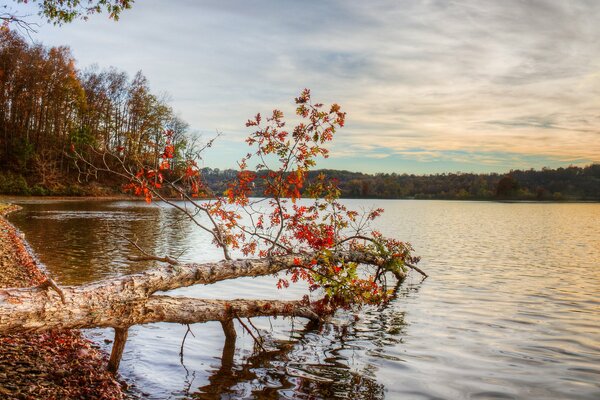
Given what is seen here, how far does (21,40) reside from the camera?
57.6 metres

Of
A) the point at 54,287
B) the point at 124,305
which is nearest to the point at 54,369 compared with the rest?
the point at 124,305

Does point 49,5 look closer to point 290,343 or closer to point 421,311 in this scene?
point 290,343

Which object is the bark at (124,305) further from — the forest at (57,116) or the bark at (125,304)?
the forest at (57,116)

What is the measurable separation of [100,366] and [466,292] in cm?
1206

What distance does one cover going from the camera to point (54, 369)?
6148mm

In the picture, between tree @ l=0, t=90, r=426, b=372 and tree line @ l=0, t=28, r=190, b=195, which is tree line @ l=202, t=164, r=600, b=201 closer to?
tree line @ l=0, t=28, r=190, b=195

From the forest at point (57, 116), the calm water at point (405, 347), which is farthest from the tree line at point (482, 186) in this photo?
the calm water at point (405, 347)

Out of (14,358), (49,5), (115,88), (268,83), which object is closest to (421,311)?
(14,358)

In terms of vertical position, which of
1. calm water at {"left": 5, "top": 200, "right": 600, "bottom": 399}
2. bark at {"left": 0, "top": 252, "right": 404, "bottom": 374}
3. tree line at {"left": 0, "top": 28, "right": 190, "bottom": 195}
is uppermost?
tree line at {"left": 0, "top": 28, "right": 190, "bottom": 195}

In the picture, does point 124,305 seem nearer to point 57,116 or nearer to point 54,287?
point 54,287

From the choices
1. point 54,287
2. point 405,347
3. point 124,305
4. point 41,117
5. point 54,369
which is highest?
point 41,117

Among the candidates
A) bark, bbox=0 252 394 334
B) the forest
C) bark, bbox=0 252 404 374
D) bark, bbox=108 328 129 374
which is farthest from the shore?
the forest

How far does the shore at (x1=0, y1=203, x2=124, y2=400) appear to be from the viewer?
5473mm

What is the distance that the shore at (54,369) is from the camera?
5.47m
